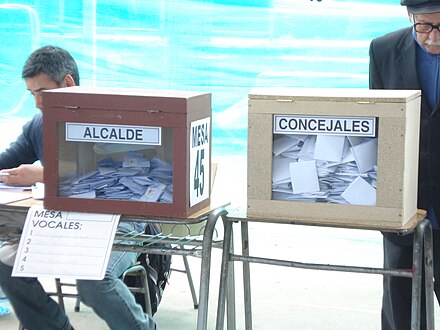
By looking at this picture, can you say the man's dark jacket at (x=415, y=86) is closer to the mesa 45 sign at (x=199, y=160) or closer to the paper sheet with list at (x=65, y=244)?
the mesa 45 sign at (x=199, y=160)

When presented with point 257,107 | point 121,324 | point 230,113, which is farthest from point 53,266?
point 230,113

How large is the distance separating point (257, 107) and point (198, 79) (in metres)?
2.22

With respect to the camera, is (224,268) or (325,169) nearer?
(325,169)

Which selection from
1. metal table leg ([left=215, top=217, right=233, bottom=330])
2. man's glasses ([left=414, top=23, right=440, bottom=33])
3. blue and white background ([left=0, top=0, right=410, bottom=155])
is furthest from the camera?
blue and white background ([left=0, top=0, right=410, bottom=155])

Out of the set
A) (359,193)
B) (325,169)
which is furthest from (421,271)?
(325,169)

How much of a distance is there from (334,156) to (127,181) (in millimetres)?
599

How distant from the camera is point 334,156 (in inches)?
99.0

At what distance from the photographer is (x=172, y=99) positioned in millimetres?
2549

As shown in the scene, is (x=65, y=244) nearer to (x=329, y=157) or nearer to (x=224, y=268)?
(x=224, y=268)

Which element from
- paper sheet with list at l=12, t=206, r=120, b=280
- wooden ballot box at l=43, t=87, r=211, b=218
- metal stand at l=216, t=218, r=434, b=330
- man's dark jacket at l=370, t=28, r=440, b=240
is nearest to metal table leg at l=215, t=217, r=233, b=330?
metal stand at l=216, t=218, r=434, b=330

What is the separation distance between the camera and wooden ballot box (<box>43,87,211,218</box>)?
2572 mm

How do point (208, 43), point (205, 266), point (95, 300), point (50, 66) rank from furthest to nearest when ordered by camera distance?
point (208, 43), point (50, 66), point (95, 300), point (205, 266)

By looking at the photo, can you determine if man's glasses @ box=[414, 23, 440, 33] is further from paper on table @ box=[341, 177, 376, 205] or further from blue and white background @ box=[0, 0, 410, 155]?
blue and white background @ box=[0, 0, 410, 155]

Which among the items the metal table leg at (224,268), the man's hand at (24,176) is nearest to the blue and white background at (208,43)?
the man's hand at (24,176)
